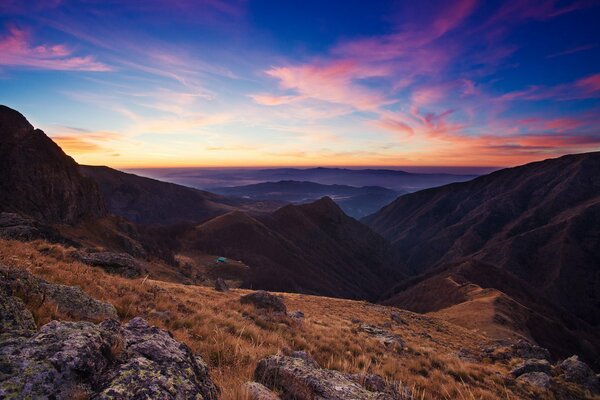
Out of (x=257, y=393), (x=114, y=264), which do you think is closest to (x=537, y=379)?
(x=257, y=393)

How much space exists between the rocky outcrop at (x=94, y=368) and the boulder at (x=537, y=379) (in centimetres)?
1402

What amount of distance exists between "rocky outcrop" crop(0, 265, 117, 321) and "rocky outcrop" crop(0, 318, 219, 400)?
2.36 metres

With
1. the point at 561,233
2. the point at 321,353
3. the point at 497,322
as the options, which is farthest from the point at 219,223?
the point at 561,233

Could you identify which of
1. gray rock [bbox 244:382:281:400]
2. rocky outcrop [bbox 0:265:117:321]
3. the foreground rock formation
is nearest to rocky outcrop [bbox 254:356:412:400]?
gray rock [bbox 244:382:281:400]

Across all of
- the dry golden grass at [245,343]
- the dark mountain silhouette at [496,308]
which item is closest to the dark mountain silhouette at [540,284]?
the dark mountain silhouette at [496,308]

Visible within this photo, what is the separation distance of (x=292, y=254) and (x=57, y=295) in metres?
→ 137

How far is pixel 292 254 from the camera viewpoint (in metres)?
141

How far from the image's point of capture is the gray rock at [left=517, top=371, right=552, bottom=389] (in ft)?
40.2

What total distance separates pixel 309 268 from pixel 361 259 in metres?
66.6

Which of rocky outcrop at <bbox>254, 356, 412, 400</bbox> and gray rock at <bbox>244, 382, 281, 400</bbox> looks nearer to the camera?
gray rock at <bbox>244, 382, 281, 400</bbox>

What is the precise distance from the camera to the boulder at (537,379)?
40.2 ft

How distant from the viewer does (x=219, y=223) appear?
138 m

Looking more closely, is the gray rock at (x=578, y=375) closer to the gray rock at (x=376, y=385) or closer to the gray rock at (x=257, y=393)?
the gray rock at (x=376, y=385)

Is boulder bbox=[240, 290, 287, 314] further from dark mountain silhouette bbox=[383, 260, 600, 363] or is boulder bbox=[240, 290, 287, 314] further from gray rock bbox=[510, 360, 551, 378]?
dark mountain silhouette bbox=[383, 260, 600, 363]
